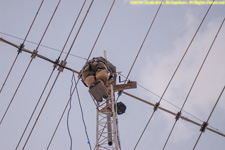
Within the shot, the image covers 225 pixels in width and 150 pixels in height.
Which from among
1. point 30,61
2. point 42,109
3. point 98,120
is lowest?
point 42,109

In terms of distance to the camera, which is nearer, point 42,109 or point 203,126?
point 42,109

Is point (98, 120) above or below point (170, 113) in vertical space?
below

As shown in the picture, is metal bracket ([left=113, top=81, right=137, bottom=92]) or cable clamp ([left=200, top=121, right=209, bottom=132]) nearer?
metal bracket ([left=113, top=81, right=137, bottom=92])

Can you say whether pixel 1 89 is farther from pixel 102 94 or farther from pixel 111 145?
pixel 111 145

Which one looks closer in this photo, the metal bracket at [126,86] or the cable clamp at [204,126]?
the metal bracket at [126,86]

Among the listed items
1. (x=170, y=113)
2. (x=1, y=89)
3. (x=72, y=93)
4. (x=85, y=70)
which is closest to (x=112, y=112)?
(x=85, y=70)

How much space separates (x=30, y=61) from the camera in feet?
31.8

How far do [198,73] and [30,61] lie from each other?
19.6 feet

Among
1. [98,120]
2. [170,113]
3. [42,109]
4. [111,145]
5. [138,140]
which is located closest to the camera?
[111,145]

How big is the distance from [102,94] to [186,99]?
137 inches

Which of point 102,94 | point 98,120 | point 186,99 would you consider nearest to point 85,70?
point 102,94

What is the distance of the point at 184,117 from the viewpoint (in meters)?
10.5

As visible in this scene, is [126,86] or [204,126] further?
[204,126]

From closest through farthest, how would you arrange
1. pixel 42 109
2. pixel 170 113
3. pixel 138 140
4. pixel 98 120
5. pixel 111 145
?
1. pixel 111 145
2. pixel 98 120
3. pixel 42 109
4. pixel 138 140
5. pixel 170 113
